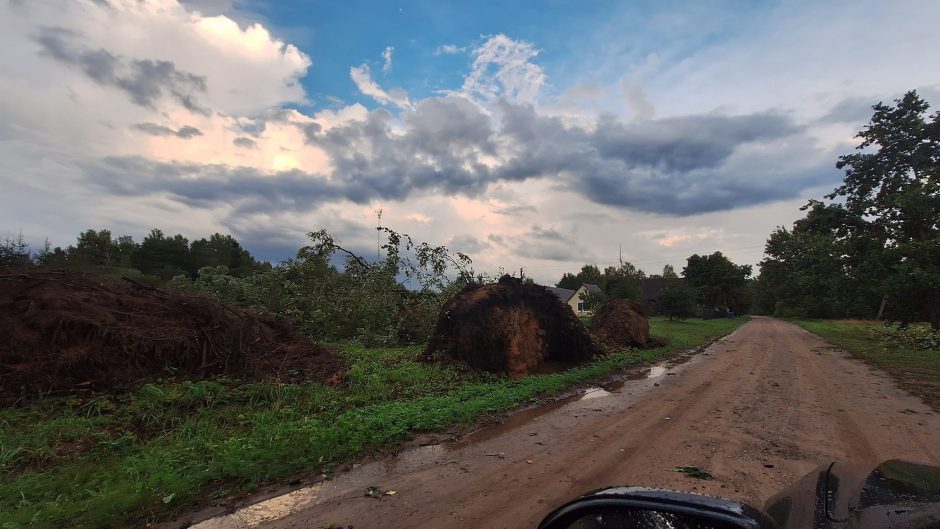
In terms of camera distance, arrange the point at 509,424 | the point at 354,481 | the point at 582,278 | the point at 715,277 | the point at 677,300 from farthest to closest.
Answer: the point at 582,278
the point at 715,277
the point at 677,300
the point at 509,424
the point at 354,481

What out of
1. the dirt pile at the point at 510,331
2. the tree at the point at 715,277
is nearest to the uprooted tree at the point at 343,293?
the dirt pile at the point at 510,331

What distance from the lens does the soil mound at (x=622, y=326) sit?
17766 mm

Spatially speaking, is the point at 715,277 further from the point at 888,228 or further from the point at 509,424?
the point at 509,424

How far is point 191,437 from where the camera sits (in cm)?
600

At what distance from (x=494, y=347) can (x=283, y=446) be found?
6596 millimetres

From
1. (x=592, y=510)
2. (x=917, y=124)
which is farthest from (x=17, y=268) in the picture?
(x=917, y=124)

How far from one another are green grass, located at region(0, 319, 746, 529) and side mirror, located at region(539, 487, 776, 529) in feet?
13.8

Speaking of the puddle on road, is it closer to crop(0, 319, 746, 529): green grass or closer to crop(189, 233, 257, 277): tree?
crop(0, 319, 746, 529): green grass

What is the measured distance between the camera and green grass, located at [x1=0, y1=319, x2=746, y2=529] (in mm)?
4293

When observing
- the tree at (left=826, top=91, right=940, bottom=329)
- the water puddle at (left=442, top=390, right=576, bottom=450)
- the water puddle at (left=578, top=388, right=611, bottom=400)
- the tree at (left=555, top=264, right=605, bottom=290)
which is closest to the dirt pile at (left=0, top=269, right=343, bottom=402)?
the water puddle at (left=442, top=390, right=576, bottom=450)

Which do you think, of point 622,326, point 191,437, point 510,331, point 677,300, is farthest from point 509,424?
point 677,300

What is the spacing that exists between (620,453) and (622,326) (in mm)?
13037

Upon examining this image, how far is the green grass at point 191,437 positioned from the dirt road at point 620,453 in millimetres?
654

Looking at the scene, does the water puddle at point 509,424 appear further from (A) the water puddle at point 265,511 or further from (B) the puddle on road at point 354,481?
(A) the water puddle at point 265,511
